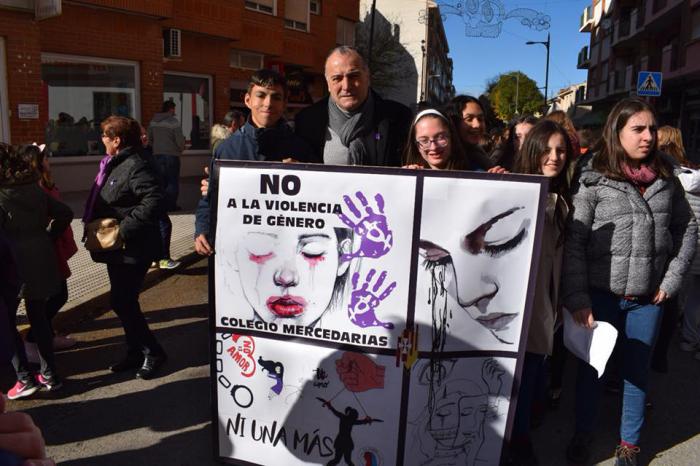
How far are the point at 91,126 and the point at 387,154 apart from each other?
11451 millimetres

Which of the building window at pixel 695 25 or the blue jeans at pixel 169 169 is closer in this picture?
the blue jeans at pixel 169 169

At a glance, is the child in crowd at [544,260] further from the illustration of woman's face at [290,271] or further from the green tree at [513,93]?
the green tree at [513,93]

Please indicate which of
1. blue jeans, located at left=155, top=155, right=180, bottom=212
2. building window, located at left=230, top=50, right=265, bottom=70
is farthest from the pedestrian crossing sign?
building window, located at left=230, top=50, right=265, bottom=70

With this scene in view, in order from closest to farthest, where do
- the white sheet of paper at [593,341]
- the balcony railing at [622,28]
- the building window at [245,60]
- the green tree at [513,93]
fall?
1. the white sheet of paper at [593,341]
2. the building window at [245,60]
3. the balcony railing at [622,28]
4. the green tree at [513,93]

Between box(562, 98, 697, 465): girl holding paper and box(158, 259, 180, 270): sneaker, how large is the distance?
5.10 m

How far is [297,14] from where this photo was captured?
2217 cm

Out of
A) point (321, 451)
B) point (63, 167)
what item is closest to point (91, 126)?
point (63, 167)

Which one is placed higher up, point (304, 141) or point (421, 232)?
point (304, 141)

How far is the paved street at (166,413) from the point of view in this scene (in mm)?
3158

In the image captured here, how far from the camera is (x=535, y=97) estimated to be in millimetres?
74625

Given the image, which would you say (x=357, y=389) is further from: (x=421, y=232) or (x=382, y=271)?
(x=421, y=232)

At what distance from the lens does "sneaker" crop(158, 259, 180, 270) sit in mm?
6867

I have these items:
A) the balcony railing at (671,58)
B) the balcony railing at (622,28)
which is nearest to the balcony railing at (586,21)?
the balcony railing at (622,28)

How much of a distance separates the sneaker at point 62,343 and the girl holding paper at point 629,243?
3.71 meters
